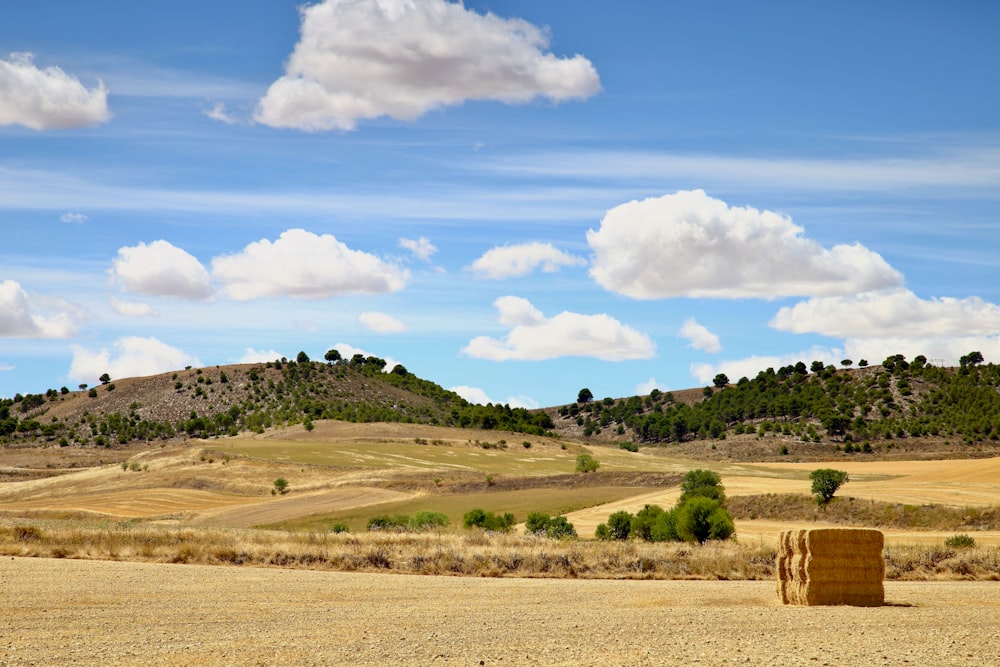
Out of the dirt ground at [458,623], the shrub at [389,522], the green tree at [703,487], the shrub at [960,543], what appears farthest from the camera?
the green tree at [703,487]

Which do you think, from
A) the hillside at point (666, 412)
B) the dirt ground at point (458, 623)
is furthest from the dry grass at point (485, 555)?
the hillside at point (666, 412)

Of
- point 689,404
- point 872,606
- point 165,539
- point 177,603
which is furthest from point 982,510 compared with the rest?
point 689,404

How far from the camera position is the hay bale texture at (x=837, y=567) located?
870 inches

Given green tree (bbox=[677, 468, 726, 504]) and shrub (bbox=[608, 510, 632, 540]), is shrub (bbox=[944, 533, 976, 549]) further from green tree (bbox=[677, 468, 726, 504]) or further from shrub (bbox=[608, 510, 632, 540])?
green tree (bbox=[677, 468, 726, 504])

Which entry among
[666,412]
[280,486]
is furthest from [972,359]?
[280,486]

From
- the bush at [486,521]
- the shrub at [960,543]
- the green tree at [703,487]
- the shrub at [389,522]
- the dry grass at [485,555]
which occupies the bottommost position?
the shrub at [389,522]

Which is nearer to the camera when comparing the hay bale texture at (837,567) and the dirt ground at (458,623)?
the dirt ground at (458,623)

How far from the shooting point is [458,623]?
19.0m

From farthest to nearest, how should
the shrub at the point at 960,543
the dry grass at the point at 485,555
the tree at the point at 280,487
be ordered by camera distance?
the tree at the point at 280,487 → the shrub at the point at 960,543 → the dry grass at the point at 485,555

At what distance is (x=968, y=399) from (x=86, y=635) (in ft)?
468

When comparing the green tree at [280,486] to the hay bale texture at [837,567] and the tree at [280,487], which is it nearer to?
the tree at [280,487]

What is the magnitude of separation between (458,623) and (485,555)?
13026 mm

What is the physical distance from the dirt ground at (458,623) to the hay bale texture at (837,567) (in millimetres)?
589

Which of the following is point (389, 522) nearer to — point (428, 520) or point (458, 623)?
point (428, 520)
